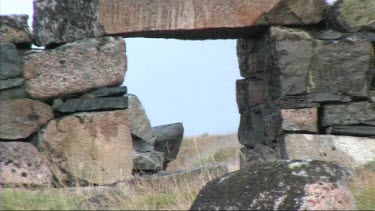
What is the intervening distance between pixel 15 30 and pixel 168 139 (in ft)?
11.0

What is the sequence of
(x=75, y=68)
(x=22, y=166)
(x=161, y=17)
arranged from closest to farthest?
1. (x=22, y=166)
2. (x=75, y=68)
3. (x=161, y=17)

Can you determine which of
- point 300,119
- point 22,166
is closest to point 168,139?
point 300,119

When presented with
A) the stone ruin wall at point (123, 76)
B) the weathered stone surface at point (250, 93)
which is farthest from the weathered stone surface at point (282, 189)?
the weathered stone surface at point (250, 93)

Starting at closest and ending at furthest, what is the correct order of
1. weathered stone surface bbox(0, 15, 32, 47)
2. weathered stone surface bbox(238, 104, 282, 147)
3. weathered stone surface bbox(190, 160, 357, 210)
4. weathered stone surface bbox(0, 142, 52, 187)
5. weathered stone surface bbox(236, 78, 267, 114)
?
weathered stone surface bbox(190, 160, 357, 210), weathered stone surface bbox(0, 142, 52, 187), weathered stone surface bbox(0, 15, 32, 47), weathered stone surface bbox(238, 104, 282, 147), weathered stone surface bbox(236, 78, 267, 114)

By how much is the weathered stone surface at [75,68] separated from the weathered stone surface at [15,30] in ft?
0.69

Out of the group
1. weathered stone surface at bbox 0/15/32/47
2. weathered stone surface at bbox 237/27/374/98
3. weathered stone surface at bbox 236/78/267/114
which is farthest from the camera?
weathered stone surface at bbox 236/78/267/114

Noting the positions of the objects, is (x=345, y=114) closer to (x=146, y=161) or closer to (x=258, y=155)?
(x=258, y=155)

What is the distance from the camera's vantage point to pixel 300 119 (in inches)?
298

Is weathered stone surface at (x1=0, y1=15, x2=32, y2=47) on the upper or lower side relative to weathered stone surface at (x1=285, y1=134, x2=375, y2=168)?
upper

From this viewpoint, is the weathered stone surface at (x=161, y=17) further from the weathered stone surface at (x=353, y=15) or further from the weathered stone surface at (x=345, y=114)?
the weathered stone surface at (x=345, y=114)

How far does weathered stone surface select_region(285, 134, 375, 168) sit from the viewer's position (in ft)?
24.7

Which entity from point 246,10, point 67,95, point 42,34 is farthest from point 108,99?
point 246,10

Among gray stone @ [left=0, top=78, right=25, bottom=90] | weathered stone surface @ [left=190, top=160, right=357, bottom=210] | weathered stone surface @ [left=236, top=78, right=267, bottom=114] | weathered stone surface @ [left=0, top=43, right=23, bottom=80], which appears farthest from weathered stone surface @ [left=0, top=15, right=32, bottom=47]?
weathered stone surface @ [left=190, top=160, right=357, bottom=210]

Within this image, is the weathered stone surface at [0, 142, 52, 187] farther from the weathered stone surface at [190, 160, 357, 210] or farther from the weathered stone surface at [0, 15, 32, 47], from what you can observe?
the weathered stone surface at [190, 160, 357, 210]
